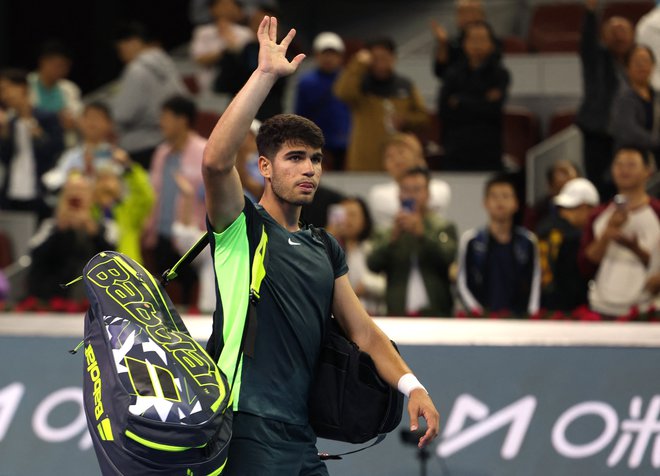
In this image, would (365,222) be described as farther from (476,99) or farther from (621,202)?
(476,99)

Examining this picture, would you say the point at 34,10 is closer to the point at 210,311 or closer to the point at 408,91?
the point at 408,91

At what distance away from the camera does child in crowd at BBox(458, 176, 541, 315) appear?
8.95m

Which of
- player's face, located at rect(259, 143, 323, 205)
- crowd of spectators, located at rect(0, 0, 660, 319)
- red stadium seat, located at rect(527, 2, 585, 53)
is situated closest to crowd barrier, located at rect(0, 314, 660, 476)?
crowd of spectators, located at rect(0, 0, 660, 319)

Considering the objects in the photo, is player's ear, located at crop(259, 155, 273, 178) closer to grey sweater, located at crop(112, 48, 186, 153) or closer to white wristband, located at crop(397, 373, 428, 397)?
white wristband, located at crop(397, 373, 428, 397)

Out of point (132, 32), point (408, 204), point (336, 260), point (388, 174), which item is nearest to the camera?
point (336, 260)

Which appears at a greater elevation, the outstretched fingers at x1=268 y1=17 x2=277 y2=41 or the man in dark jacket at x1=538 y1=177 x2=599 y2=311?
the outstretched fingers at x1=268 y1=17 x2=277 y2=41

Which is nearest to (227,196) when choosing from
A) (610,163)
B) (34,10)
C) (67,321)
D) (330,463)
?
(330,463)

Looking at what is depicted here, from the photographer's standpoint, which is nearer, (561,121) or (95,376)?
(95,376)

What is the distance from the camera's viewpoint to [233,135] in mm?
4695

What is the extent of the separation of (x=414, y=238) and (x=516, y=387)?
1950 millimetres

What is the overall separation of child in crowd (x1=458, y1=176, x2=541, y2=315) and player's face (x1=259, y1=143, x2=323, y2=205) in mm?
4009

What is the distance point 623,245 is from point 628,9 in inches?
261

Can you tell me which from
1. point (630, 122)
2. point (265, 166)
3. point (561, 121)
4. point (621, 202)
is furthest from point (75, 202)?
point (265, 166)

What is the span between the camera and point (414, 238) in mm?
9062
